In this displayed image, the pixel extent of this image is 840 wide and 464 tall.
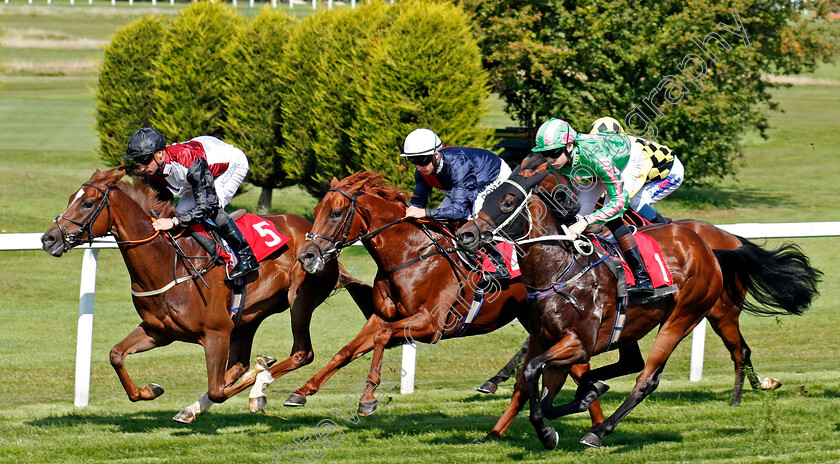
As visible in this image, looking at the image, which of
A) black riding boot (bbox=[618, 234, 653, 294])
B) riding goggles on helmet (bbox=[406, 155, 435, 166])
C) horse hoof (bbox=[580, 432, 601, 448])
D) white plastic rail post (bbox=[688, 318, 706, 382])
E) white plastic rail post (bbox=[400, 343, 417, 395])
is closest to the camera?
horse hoof (bbox=[580, 432, 601, 448])

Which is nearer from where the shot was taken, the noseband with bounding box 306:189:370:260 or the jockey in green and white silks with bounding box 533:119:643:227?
the jockey in green and white silks with bounding box 533:119:643:227

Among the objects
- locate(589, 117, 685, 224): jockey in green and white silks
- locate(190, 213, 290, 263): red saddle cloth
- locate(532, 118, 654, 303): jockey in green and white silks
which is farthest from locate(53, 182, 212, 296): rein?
locate(589, 117, 685, 224): jockey in green and white silks

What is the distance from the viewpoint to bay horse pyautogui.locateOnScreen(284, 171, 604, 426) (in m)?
5.60

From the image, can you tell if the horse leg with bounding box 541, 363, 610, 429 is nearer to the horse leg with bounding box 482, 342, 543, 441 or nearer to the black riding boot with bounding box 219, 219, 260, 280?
the horse leg with bounding box 482, 342, 543, 441

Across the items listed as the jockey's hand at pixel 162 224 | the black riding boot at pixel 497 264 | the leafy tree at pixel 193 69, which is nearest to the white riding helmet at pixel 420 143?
the black riding boot at pixel 497 264

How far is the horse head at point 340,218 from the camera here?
Result: 216 inches

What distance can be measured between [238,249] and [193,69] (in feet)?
33.8

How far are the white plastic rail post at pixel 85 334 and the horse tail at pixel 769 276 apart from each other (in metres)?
4.20

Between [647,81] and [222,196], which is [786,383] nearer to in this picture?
[222,196]

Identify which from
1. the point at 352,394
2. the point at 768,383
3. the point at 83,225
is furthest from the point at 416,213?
the point at 768,383

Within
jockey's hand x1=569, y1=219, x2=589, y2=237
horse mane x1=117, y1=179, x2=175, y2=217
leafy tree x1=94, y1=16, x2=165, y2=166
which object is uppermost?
jockey's hand x1=569, y1=219, x2=589, y2=237

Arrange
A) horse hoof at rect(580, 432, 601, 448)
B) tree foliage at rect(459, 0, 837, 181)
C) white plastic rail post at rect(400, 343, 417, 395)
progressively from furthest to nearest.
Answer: tree foliage at rect(459, 0, 837, 181) < white plastic rail post at rect(400, 343, 417, 395) < horse hoof at rect(580, 432, 601, 448)

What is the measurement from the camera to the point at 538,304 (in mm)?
5207

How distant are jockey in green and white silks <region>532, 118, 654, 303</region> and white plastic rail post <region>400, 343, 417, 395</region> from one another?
200 centimetres
